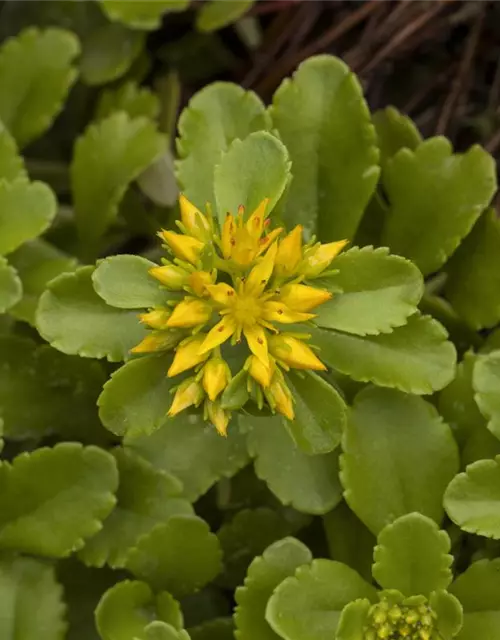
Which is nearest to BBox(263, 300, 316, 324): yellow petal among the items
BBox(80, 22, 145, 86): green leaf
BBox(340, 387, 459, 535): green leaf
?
BBox(340, 387, 459, 535): green leaf

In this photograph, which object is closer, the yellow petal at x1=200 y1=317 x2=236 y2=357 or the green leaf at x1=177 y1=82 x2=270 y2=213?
the yellow petal at x1=200 y1=317 x2=236 y2=357

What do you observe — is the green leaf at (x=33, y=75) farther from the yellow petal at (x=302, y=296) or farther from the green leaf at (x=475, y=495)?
the green leaf at (x=475, y=495)

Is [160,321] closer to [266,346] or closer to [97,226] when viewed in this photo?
[266,346]

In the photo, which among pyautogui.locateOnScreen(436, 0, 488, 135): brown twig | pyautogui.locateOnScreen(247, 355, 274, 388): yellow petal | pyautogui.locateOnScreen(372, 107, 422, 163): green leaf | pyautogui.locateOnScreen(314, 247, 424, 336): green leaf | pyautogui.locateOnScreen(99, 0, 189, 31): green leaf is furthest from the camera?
pyautogui.locateOnScreen(436, 0, 488, 135): brown twig

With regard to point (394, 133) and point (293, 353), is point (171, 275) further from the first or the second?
point (394, 133)

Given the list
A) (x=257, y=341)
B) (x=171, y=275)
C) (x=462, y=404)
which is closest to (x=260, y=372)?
(x=257, y=341)

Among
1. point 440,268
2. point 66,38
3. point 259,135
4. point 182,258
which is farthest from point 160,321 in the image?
point 66,38

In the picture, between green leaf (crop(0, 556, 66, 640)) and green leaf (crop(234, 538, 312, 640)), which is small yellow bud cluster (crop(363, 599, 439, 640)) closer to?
green leaf (crop(234, 538, 312, 640))
